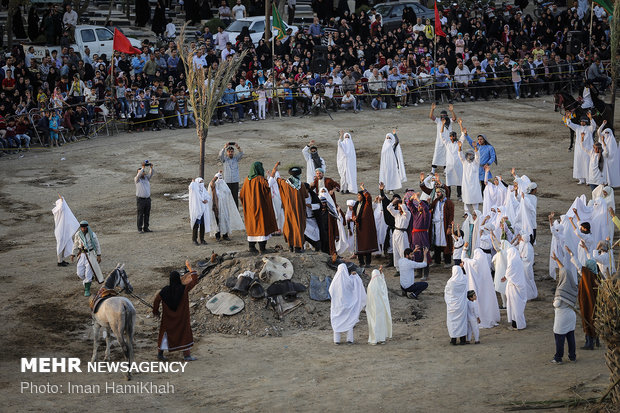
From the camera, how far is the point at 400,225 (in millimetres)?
15984

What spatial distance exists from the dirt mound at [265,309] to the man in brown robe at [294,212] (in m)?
0.89

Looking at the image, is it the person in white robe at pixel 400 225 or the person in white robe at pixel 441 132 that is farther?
the person in white robe at pixel 441 132

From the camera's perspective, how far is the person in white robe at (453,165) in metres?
20.4

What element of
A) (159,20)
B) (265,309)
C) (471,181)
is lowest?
(265,309)

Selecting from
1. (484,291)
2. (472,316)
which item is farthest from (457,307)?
(484,291)

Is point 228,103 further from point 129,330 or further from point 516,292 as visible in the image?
point 129,330

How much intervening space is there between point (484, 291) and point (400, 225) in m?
2.43

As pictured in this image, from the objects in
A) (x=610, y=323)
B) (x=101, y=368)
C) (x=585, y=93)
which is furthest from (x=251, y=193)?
(x=585, y=93)

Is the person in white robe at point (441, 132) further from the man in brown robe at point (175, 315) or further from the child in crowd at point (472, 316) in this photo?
the man in brown robe at point (175, 315)

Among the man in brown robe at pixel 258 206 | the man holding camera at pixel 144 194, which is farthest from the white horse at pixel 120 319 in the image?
the man holding camera at pixel 144 194

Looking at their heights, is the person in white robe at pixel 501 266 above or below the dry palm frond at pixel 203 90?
below

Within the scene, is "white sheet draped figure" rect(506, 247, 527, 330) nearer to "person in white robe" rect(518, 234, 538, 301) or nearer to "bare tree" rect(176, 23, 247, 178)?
"person in white robe" rect(518, 234, 538, 301)

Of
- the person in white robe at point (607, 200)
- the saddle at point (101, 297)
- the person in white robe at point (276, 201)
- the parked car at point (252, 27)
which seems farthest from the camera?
the parked car at point (252, 27)

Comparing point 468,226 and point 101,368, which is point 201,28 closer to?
point 468,226
